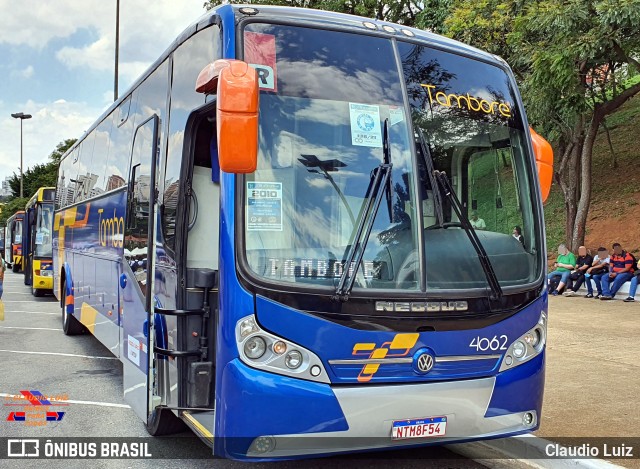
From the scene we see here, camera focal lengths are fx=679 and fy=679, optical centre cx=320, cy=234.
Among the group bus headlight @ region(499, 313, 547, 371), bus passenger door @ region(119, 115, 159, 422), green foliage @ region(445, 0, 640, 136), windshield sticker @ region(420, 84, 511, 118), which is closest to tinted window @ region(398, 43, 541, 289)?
windshield sticker @ region(420, 84, 511, 118)

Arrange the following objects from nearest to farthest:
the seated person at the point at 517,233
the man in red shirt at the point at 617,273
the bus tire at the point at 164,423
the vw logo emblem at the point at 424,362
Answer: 1. the vw logo emblem at the point at 424,362
2. the seated person at the point at 517,233
3. the bus tire at the point at 164,423
4. the man in red shirt at the point at 617,273

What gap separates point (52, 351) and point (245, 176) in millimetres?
7234

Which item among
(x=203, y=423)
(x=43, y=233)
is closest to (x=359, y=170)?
(x=203, y=423)

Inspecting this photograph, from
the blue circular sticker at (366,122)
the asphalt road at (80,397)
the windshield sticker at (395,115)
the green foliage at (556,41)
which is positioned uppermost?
the green foliage at (556,41)

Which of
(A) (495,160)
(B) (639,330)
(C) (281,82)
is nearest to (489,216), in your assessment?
(A) (495,160)

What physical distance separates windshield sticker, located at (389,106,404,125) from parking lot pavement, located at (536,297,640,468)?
278 centimetres

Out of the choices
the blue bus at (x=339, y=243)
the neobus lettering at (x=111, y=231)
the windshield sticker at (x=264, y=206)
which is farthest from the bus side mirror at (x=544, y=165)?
the neobus lettering at (x=111, y=231)

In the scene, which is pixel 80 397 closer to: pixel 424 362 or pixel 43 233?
pixel 424 362

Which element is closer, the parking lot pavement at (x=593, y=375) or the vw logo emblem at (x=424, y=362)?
the vw logo emblem at (x=424, y=362)

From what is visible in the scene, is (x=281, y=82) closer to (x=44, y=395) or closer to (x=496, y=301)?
(x=496, y=301)

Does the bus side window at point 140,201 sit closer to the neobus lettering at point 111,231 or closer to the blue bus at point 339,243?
the blue bus at point 339,243

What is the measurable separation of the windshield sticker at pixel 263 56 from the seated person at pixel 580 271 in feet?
43.6

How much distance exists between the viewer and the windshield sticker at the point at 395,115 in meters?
4.56

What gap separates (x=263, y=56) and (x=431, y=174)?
1.35 m
